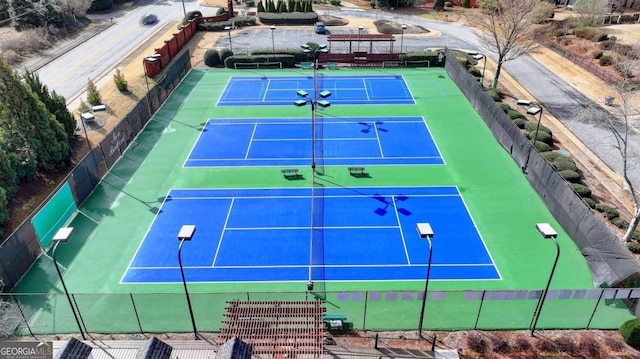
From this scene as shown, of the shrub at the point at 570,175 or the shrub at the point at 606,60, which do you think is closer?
the shrub at the point at 570,175

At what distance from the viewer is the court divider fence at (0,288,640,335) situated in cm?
1584

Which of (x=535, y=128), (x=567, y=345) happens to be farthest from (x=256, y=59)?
(x=567, y=345)

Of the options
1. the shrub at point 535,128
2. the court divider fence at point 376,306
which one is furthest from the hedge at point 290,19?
the court divider fence at point 376,306

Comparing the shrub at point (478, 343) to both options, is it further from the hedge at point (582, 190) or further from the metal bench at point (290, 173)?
the metal bench at point (290, 173)

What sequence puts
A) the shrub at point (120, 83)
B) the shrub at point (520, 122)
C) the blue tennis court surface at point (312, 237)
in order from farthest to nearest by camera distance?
the shrub at point (120, 83) → the shrub at point (520, 122) → the blue tennis court surface at point (312, 237)

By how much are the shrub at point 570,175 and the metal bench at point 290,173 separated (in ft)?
44.1

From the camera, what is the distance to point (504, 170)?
83.0 feet

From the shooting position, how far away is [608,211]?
69.7ft

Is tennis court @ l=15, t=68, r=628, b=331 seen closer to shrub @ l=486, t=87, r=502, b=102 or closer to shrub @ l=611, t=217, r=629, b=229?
shrub @ l=486, t=87, r=502, b=102

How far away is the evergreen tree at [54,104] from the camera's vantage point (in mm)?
25536

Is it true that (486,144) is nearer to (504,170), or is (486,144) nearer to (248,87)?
(504,170)

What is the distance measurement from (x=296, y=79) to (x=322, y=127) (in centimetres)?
952

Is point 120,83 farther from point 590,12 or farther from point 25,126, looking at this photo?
point 590,12

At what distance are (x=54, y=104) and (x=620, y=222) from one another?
29556 millimetres
